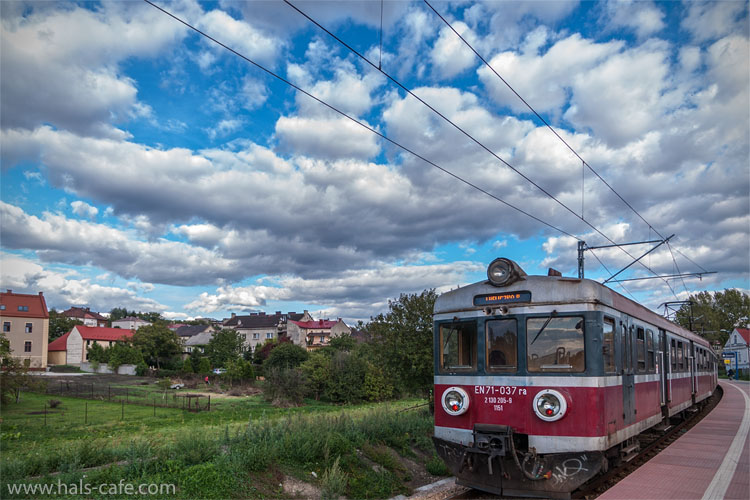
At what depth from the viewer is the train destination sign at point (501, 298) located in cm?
877

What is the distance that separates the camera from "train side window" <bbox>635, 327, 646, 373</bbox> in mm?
Answer: 10516

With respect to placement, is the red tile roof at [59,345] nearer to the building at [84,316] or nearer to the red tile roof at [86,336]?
the red tile roof at [86,336]

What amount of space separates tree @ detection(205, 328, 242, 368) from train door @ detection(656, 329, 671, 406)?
6508cm

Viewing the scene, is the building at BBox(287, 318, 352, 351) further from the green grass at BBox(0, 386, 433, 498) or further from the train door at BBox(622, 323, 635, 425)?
the train door at BBox(622, 323, 635, 425)

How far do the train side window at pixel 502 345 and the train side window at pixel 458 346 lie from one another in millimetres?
306

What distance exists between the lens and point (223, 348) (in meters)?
73.0

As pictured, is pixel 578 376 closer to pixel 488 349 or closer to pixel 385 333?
pixel 488 349

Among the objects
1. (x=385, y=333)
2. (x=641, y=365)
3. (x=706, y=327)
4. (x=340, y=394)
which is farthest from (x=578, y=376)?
(x=706, y=327)

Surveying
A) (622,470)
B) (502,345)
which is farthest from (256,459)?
(622,470)

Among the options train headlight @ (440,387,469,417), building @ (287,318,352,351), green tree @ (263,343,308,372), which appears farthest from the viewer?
building @ (287,318,352,351)

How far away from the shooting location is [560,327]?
8477 mm

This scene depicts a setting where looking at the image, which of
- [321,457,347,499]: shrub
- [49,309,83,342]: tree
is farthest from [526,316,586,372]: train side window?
[49,309,83,342]: tree

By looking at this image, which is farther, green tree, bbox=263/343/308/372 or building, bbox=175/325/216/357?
building, bbox=175/325/216/357

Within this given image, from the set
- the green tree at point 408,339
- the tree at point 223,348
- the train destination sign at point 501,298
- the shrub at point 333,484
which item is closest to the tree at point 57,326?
the tree at point 223,348
